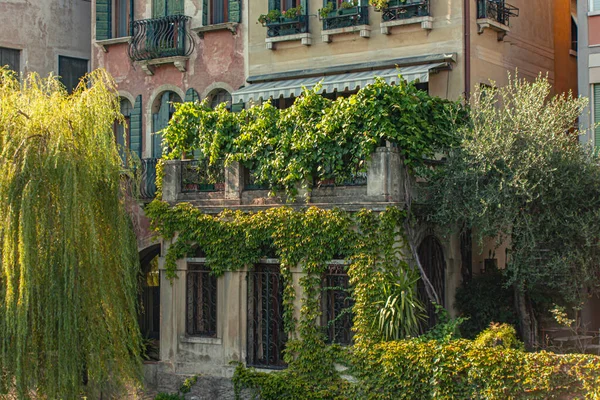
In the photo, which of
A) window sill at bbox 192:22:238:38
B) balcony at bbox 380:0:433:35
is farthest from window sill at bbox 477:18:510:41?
window sill at bbox 192:22:238:38

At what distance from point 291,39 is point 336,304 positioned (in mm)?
6642

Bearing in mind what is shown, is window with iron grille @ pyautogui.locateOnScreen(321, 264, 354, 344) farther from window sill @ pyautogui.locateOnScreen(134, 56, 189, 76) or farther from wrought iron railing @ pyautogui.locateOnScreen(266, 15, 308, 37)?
window sill @ pyautogui.locateOnScreen(134, 56, 189, 76)

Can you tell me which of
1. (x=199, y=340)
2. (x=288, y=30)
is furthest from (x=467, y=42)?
(x=199, y=340)

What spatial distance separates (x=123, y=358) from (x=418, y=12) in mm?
9286

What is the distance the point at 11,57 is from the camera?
2730cm

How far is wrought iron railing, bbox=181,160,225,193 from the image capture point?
22.2 metres

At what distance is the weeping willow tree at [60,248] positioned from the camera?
1773 cm

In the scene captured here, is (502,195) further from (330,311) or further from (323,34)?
(323,34)

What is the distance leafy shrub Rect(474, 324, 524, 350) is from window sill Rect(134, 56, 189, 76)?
429 inches

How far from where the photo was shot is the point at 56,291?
18125 mm

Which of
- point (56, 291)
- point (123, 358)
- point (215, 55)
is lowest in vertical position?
point (123, 358)

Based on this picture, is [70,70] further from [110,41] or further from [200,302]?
[200,302]

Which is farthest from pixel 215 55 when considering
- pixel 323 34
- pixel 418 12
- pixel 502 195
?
pixel 502 195

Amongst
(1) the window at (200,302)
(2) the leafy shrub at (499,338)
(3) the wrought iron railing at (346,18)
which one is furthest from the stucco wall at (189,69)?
(2) the leafy shrub at (499,338)
